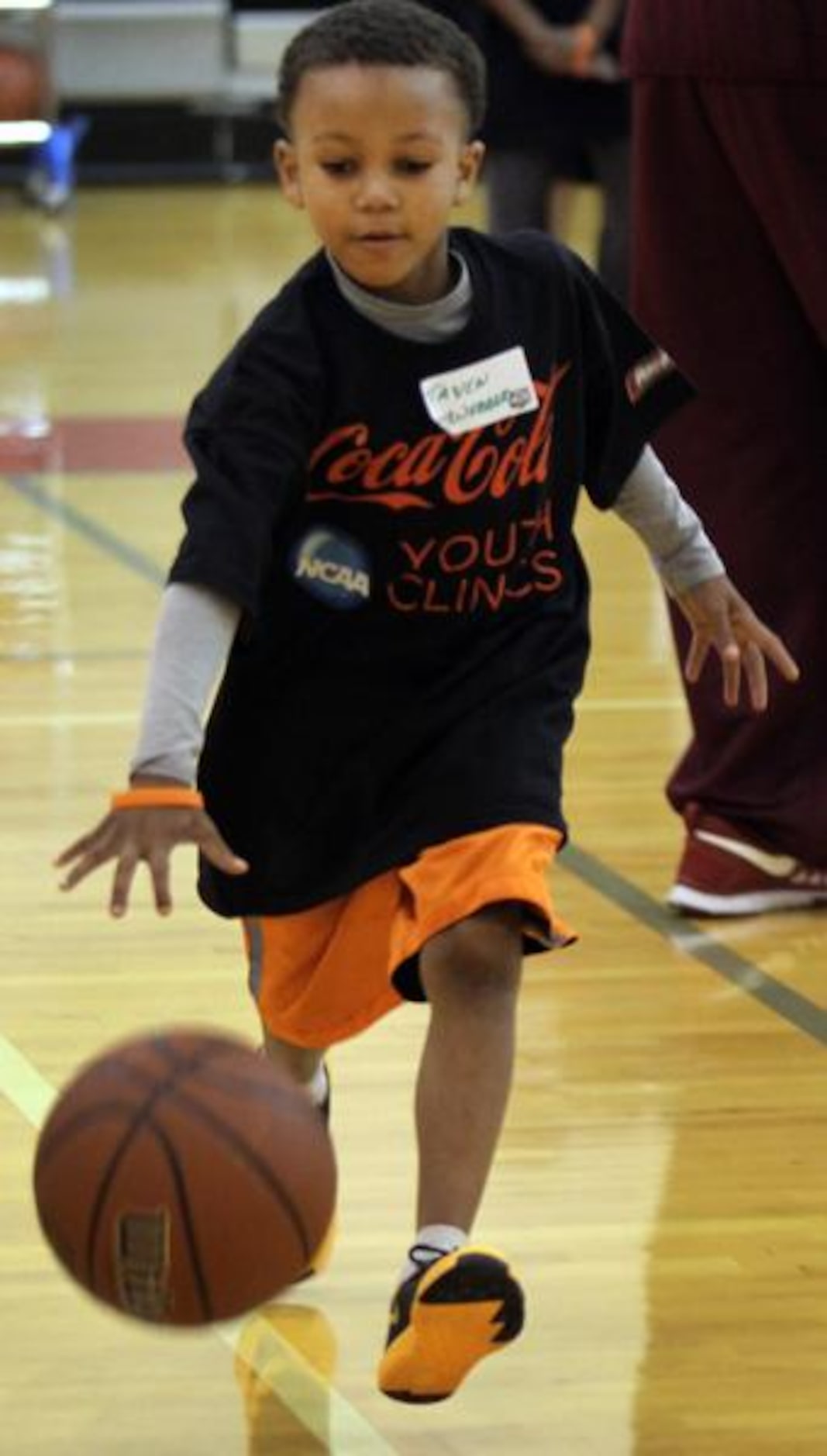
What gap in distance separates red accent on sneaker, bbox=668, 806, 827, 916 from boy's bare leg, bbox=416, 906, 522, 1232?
1.66m

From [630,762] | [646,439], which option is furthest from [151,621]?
[646,439]

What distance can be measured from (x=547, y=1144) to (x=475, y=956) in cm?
80

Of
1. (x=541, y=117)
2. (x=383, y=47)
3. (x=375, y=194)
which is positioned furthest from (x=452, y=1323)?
(x=541, y=117)

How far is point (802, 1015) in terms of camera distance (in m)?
4.48

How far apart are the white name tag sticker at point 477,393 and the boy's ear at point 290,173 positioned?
222 mm

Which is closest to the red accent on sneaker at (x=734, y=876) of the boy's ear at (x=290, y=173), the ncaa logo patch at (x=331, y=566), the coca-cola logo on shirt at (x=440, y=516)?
the coca-cola logo on shirt at (x=440, y=516)

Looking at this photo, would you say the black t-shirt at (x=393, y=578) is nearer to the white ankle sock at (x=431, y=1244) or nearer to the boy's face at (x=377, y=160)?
the boy's face at (x=377, y=160)

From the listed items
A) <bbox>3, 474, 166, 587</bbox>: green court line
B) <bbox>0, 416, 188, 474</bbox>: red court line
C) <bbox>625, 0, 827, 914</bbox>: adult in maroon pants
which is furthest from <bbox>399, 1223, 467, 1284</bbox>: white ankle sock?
<bbox>0, 416, 188, 474</bbox>: red court line

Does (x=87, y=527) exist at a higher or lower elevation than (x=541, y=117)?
lower

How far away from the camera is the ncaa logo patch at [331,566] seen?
334 cm

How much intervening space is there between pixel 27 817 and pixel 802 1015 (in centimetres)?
145

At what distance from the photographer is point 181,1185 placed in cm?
291

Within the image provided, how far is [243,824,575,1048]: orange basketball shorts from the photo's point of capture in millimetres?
3270

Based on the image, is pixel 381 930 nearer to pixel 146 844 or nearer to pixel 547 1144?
pixel 146 844
